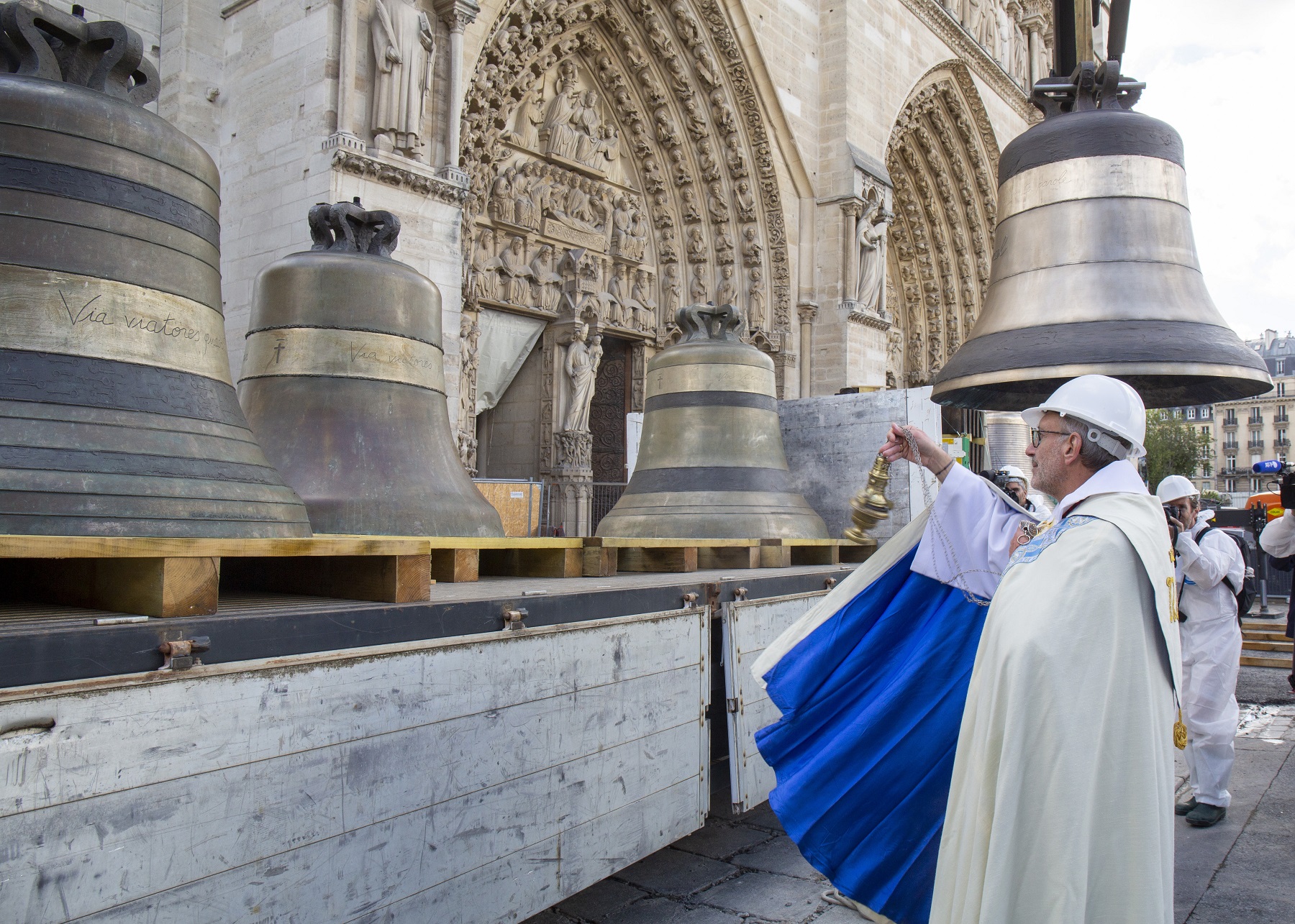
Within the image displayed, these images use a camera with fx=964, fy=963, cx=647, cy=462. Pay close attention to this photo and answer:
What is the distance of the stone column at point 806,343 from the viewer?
14.1 metres

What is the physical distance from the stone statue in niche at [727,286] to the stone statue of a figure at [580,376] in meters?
2.57

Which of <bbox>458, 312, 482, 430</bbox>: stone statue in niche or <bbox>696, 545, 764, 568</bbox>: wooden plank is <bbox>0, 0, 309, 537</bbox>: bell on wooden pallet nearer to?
<bbox>696, 545, 764, 568</bbox>: wooden plank

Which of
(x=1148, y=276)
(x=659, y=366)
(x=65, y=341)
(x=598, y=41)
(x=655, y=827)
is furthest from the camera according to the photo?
(x=598, y=41)

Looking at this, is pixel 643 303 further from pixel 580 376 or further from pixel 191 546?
pixel 191 546

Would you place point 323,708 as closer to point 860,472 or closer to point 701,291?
point 860,472

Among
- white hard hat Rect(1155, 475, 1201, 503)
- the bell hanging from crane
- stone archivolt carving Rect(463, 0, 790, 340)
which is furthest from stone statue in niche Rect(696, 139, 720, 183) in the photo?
the bell hanging from crane

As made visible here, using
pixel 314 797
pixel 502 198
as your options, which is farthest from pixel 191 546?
pixel 502 198

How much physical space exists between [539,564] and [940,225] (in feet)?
63.7

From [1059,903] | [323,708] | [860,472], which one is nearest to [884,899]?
[1059,903]

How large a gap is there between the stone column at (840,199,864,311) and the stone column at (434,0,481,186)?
6.90m

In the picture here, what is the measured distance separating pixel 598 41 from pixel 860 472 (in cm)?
817

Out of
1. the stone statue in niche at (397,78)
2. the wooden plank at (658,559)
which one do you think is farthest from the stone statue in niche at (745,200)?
the wooden plank at (658,559)

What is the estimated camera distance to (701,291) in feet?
46.5

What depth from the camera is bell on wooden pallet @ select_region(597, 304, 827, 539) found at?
5.55m
